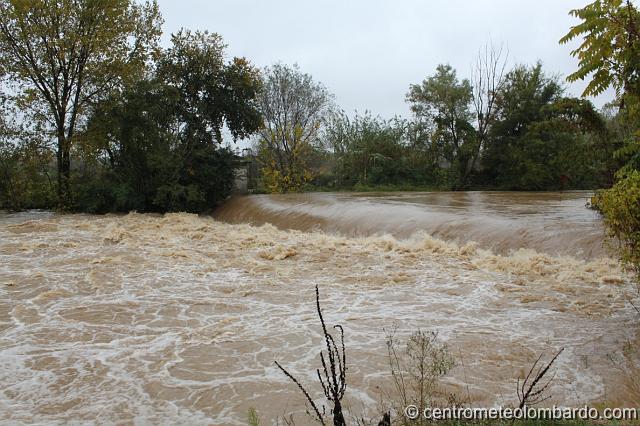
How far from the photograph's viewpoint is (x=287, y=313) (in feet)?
16.1

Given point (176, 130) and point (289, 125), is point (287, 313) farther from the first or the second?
point (289, 125)

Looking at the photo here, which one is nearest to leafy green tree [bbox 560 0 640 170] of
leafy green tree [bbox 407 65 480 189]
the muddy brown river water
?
the muddy brown river water

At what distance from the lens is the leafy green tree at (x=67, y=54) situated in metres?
14.9

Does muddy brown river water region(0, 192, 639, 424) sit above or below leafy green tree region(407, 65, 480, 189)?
below

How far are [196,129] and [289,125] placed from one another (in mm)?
5975

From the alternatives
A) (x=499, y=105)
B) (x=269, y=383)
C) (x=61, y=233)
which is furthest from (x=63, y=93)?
(x=499, y=105)

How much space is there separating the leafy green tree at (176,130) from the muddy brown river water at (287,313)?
6.71 m

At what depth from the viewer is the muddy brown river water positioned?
10.4 ft

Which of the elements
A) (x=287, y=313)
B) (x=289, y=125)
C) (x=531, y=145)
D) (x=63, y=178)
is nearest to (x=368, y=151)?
(x=289, y=125)

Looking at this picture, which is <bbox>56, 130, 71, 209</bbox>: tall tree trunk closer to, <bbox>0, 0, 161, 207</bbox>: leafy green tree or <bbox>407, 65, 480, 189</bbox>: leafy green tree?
<bbox>0, 0, 161, 207</bbox>: leafy green tree

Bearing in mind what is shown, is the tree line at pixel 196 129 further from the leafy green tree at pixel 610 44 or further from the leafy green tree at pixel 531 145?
the leafy green tree at pixel 610 44

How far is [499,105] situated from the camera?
2195cm

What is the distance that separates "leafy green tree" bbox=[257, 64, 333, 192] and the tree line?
0.06 metres

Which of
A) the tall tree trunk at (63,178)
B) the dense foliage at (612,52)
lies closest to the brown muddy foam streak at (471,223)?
the dense foliage at (612,52)
